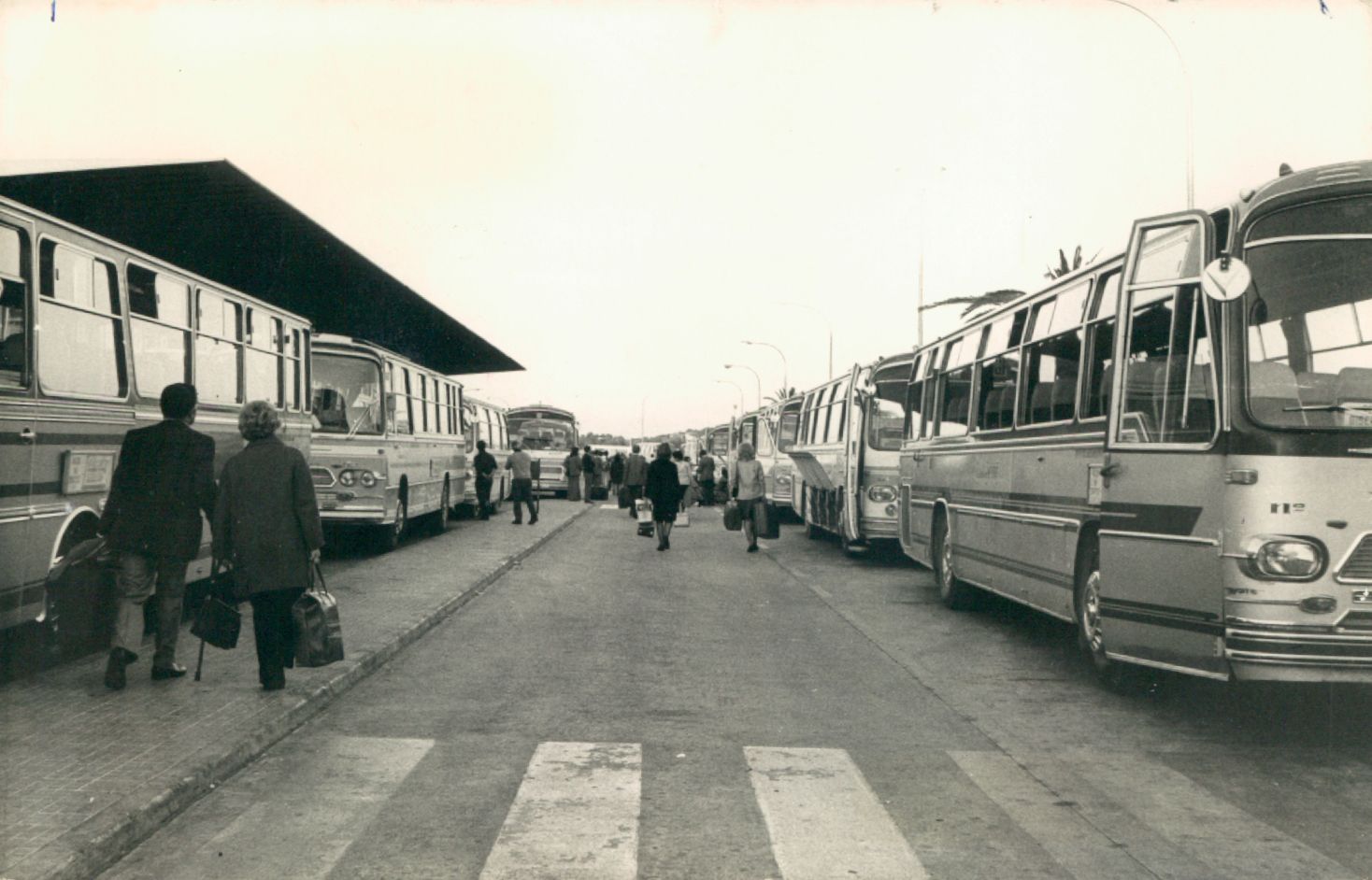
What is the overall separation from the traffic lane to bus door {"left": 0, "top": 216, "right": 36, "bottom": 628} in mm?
5943

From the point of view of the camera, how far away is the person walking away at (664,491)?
69.8 feet

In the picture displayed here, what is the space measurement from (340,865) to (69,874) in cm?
93

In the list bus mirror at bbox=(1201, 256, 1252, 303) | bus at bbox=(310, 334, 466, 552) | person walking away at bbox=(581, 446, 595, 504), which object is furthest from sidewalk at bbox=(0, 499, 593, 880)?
person walking away at bbox=(581, 446, 595, 504)

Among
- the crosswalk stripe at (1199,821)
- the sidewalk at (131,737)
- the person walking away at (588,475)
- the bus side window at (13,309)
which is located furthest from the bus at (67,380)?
the person walking away at (588,475)

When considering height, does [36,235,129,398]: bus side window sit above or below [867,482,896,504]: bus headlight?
above

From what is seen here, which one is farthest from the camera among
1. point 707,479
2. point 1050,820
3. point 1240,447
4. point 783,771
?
point 707,479

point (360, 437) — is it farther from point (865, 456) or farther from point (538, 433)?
point (538, 433)

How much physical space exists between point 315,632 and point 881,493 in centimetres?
1260

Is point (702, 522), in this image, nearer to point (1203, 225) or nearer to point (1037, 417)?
point (1037, 417)

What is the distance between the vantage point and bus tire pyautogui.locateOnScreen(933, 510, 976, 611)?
1355cm

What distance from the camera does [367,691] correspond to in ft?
28.4

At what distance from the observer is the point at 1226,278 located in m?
7.17

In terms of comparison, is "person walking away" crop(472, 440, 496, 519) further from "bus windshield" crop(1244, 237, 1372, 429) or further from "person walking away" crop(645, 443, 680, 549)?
"bus windshield" crop(1244, 237, 1372, 429)

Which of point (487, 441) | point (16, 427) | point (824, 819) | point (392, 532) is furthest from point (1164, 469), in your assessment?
point (487, 441)
